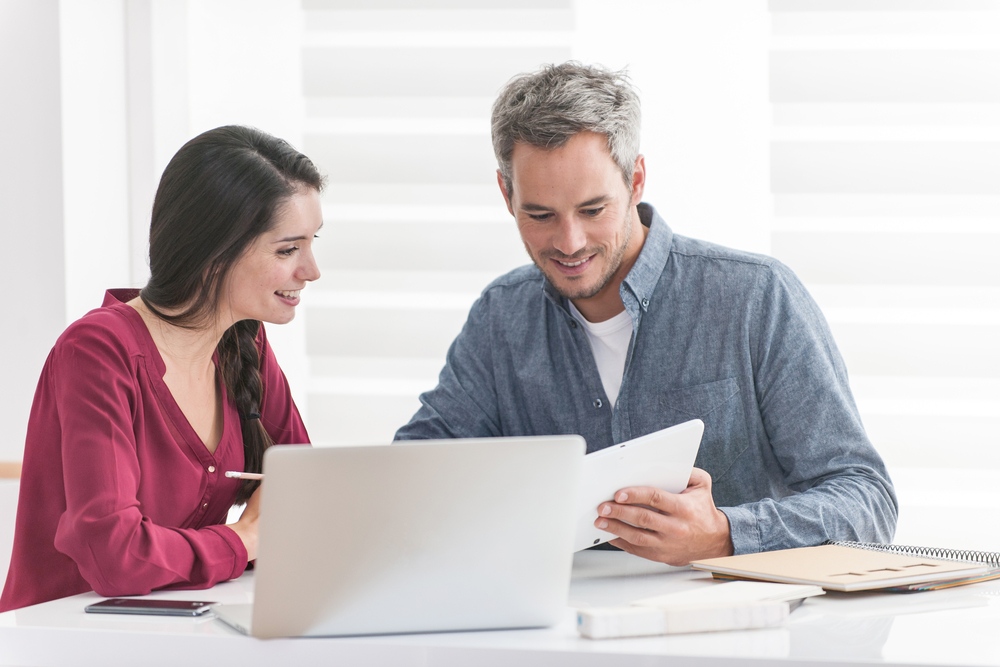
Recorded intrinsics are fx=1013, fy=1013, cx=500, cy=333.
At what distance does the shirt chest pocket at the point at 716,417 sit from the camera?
75.0 inches

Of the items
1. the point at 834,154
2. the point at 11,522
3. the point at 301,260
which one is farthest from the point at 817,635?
the point at 11,522

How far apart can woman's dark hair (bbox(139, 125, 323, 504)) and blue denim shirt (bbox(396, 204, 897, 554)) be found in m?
0.53

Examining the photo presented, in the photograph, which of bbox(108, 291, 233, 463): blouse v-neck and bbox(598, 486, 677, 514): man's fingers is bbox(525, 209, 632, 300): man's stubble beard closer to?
bbox(598, 486, 677, 514): man's fingers

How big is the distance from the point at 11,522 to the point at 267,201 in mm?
1342

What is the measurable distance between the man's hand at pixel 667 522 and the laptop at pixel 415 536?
309 millimetres

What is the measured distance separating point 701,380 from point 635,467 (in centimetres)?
59

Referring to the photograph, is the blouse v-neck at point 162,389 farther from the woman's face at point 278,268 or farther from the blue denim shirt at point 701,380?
the blue denim shirt at point 701,380

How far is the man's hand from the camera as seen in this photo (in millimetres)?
1419

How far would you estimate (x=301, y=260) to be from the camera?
181cm

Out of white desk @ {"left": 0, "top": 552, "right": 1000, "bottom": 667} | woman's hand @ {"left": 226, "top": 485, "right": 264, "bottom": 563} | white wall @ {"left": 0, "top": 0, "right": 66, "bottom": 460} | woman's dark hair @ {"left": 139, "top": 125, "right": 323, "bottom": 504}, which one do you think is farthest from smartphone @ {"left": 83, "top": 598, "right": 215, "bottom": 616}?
white wall @ {"left": 0, "top": 0, "right": 66, "bottom": 460}

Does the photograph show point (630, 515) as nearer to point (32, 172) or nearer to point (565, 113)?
point (565, 113)

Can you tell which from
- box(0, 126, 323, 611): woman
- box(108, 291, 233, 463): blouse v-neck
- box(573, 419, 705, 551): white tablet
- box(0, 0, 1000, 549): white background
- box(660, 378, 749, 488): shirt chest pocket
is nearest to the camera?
box(573, 419, 705, 551): white tablet

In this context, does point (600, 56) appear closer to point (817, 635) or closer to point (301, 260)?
point (301, 260)

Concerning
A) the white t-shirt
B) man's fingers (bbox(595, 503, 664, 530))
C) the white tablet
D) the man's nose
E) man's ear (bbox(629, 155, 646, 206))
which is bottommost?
man's fingers (bbox(595, 503, 664, 530))
